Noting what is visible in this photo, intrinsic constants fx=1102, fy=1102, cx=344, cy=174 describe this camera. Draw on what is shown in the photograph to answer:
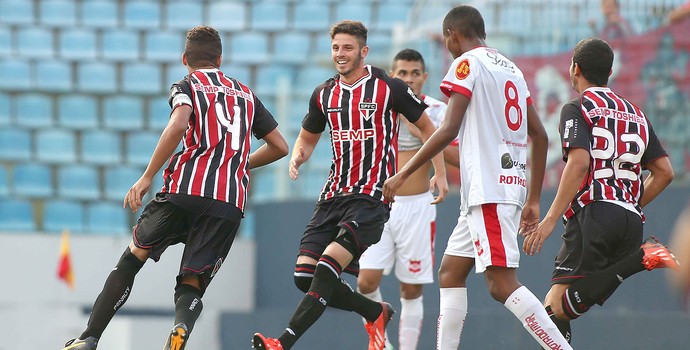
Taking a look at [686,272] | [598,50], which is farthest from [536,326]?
[686,272]

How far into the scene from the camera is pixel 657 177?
6.29 metres

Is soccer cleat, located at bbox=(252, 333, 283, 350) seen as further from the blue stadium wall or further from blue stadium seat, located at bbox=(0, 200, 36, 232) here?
blue stadium seat, located at bbox=(0, 200, 36, 232)

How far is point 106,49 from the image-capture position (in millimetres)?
14539

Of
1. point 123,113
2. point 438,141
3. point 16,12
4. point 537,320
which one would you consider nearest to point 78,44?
point 16,12

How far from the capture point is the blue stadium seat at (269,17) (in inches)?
588

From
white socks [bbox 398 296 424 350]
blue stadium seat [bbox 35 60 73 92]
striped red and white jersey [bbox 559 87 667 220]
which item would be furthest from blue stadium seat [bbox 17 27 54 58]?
striped red and white jersey [bbox 559 87 667 220]

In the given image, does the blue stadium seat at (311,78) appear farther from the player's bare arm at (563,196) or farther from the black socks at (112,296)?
the player's bare arm at (563,196)

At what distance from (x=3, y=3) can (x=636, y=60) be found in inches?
342

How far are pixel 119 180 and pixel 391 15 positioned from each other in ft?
14.2

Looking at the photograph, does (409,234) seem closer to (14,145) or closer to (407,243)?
(407,243)

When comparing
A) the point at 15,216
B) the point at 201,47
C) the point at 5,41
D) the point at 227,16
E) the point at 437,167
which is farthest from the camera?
the point at 227,16

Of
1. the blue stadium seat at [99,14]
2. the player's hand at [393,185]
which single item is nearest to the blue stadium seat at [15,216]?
the blue stadium seat at [99,14]

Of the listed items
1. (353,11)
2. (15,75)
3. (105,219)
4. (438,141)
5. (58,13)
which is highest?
(353,11)

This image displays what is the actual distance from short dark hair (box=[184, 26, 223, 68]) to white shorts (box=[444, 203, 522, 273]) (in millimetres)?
1750
